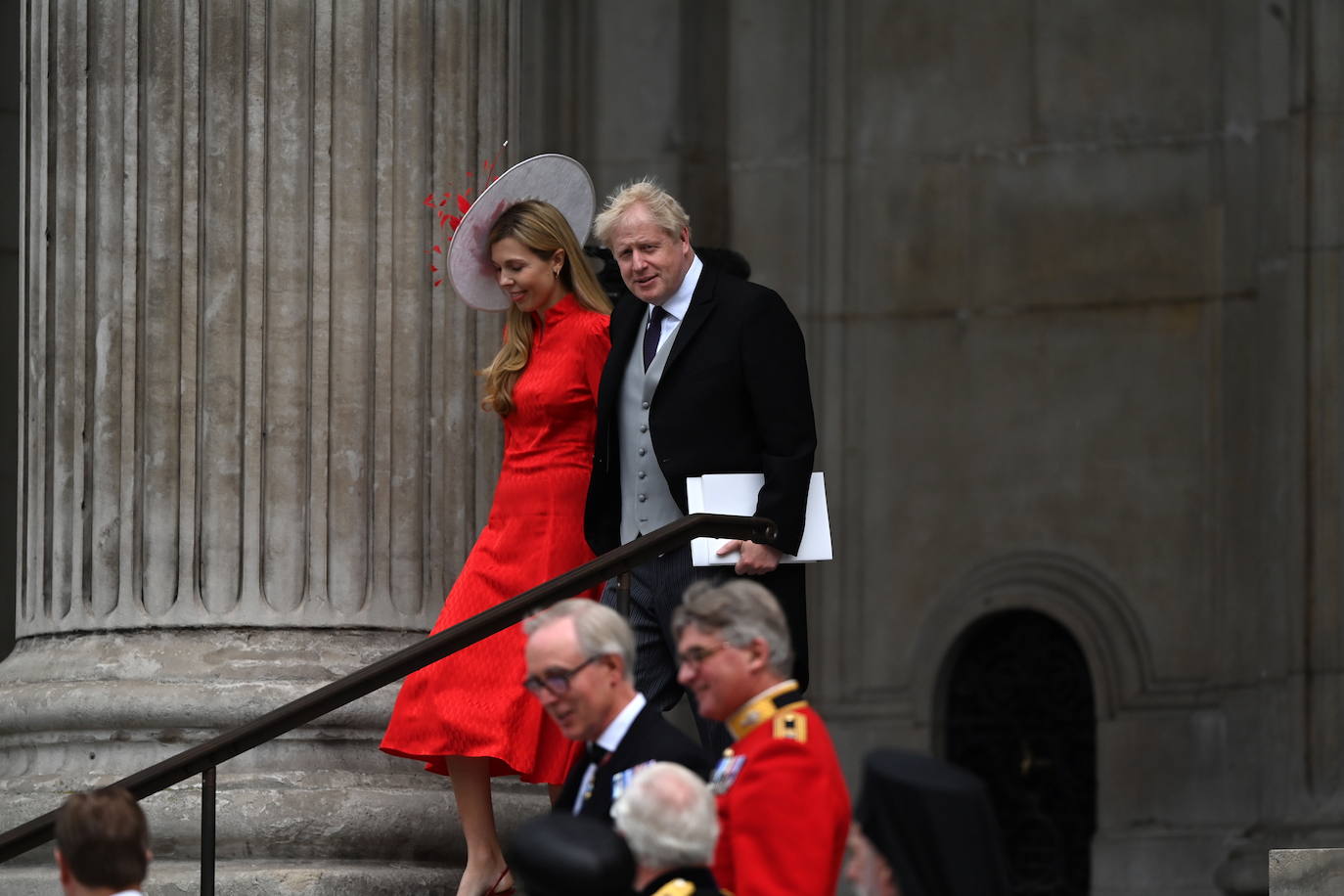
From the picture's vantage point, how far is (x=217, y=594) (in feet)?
25.5

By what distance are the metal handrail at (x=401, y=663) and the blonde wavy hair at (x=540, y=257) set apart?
763 mm

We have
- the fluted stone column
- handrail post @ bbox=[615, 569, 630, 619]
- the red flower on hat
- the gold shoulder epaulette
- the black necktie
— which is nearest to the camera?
the gold shoulder epaulette

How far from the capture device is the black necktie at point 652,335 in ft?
22.5

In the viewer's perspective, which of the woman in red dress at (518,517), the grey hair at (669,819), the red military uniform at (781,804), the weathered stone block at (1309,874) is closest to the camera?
the grey hair at (669,819)

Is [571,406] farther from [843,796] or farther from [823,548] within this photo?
[843,796]

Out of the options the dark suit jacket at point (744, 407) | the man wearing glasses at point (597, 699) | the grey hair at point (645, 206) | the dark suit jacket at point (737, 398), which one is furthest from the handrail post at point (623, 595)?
the man wearing glasses at point (597, 699)

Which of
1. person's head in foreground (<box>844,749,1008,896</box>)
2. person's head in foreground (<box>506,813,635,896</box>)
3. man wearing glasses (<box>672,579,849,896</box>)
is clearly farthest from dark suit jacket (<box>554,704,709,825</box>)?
person's head in foreground (<box>844,749,1008,896</box>)

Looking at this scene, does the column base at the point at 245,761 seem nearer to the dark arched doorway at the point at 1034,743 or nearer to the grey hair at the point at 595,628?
the grey hair at the point at 595,628

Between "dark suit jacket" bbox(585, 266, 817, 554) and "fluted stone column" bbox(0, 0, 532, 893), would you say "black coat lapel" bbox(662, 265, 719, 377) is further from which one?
"fluted stone column" bbox(0, 0, 532, 893)

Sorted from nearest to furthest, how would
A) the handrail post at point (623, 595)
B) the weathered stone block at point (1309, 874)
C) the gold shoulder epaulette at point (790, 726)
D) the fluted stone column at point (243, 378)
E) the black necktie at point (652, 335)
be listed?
the gold shoulder epaulette at point (790, 726) < the handrail post at point (623, 595) < the black necktie at point (652, 335) < the fluted stone column at point (243, 378) < the weathered stone block at point (1309, 874)

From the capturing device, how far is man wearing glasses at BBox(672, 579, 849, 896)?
485cm

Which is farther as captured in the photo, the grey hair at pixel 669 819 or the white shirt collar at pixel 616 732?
the white shirt collar at pixel 616 732

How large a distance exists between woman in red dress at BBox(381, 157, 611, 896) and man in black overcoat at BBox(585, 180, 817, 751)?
0.29 metres

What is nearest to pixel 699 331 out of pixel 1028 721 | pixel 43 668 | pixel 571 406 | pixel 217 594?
pixel 571 406
